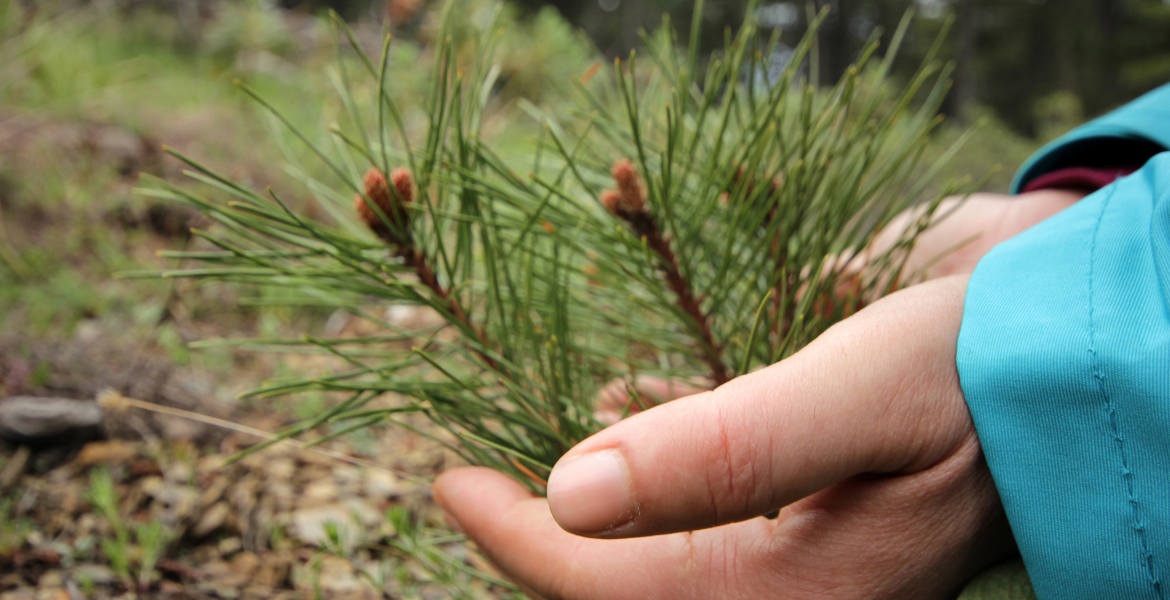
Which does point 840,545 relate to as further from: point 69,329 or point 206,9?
point 206,9

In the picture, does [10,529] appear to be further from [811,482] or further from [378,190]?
[811,482]

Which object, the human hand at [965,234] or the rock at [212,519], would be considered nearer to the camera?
the human hand at [965,234]

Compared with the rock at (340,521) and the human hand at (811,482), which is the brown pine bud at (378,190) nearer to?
the human hand at (811,482)

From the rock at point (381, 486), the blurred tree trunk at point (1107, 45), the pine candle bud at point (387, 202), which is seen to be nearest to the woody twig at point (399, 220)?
the pine candle bud at point (387, 202)

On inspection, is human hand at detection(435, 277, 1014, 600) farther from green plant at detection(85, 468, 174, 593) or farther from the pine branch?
green plant at detection(85, 468, 174, 593)

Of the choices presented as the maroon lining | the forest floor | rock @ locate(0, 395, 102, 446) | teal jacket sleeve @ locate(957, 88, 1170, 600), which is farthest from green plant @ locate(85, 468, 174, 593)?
the maroon lining
